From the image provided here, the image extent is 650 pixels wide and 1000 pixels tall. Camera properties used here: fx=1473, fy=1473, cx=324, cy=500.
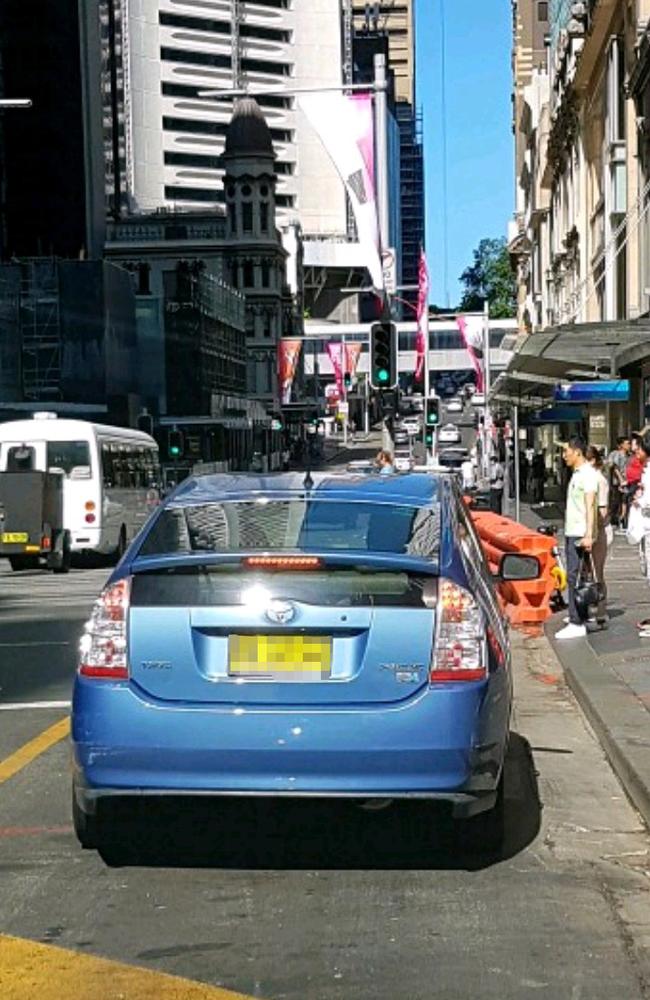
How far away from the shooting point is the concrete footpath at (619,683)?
7.97 m

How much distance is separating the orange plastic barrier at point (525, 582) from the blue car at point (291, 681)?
8.82 m

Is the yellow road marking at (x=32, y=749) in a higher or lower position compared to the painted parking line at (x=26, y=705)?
higher

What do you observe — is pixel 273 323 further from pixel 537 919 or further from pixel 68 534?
pixel 537 919

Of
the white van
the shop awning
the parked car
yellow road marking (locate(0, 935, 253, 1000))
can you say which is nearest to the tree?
the parked car

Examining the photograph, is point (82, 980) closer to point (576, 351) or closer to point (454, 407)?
point (576, 351)

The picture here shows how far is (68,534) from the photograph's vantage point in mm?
25875

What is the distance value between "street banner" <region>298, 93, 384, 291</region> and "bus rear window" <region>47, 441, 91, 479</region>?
739 centimetres

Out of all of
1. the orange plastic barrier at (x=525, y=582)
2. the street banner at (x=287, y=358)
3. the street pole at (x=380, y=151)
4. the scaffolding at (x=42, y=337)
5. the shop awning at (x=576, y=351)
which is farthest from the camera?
the street banner at (x=287, y=358)

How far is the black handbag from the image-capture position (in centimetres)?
1388

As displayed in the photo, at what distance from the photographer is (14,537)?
25.1m

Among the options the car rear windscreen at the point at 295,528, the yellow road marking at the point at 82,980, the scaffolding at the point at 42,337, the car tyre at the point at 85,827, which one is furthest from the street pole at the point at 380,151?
the scaffolding at the point at 42,337

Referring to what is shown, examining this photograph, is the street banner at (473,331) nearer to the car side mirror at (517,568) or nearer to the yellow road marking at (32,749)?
the yellow road marking at (32,749)

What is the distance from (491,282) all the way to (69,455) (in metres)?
118

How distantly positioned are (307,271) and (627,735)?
5735 inches
